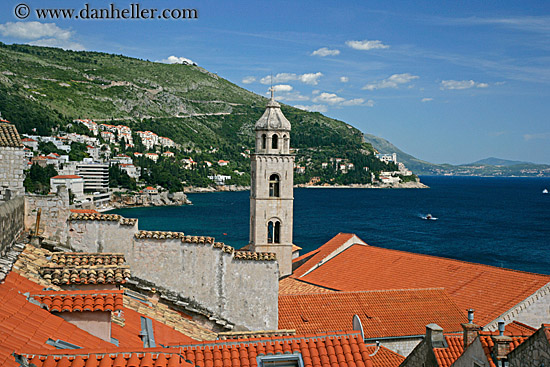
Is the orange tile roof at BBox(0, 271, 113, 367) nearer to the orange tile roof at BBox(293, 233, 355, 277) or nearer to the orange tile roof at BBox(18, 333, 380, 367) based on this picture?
the orange tile roof at BBox(18, 333, 380, 367)

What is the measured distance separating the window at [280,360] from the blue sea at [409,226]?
159 ft

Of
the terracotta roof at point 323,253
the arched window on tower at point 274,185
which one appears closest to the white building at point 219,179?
the terracotta roof at point 323,253

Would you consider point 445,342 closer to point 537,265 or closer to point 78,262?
point 78,262

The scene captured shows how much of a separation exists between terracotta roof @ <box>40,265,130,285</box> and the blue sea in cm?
4790

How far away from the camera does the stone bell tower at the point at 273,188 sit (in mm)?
23359

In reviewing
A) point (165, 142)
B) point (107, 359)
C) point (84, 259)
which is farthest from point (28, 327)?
point (165, 142)

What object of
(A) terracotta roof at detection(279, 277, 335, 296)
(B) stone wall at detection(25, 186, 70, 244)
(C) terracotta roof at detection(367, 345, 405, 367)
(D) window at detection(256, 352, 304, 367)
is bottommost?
(C) terracotta roof at detection(367, 345, 405, 367)

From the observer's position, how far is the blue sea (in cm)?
5853

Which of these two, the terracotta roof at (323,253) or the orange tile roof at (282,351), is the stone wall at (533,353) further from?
the terracotta roof at (323,253)

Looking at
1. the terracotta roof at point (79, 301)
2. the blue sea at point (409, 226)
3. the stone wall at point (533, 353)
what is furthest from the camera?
the blue sea at point (409, 226)

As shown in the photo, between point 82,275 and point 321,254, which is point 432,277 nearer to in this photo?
point 321,254

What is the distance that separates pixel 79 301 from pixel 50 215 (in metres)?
4.97

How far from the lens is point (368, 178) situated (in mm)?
197125

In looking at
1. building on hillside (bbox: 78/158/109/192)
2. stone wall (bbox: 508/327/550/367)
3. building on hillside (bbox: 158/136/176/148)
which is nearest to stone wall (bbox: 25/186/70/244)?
stone wall (bbox: 508/327/550/367)
